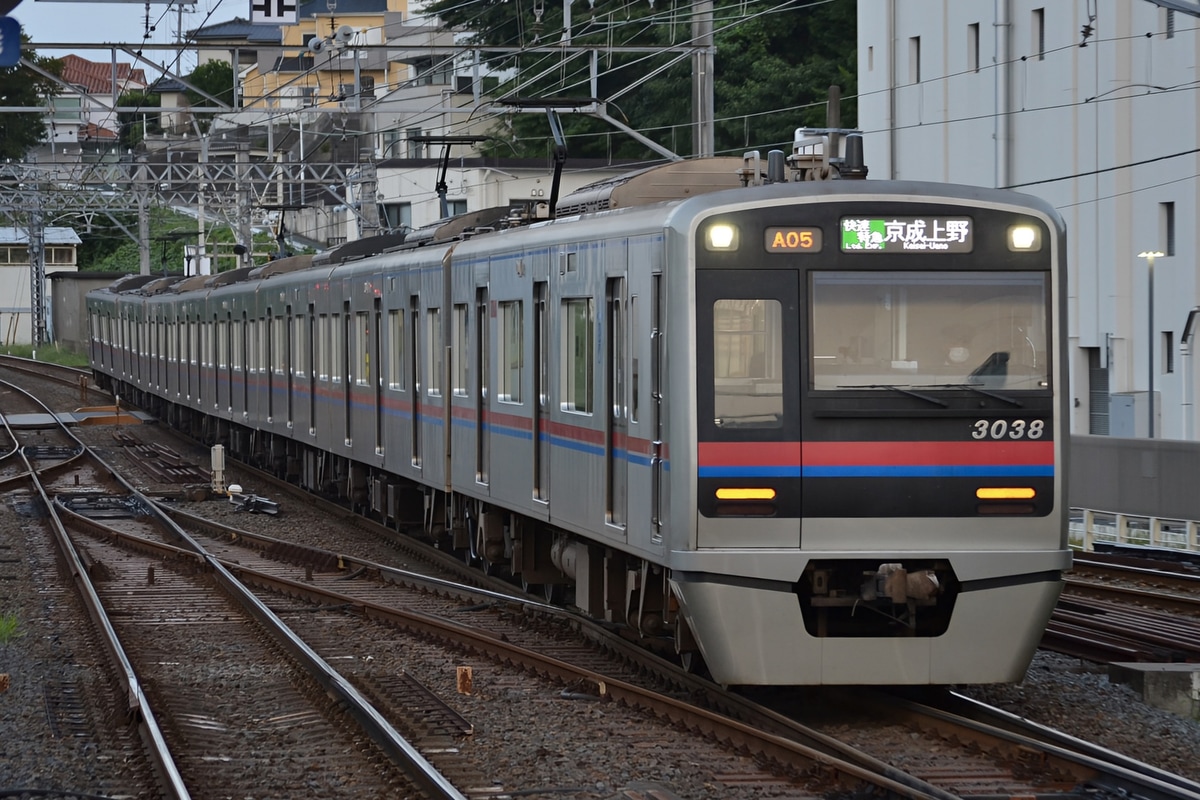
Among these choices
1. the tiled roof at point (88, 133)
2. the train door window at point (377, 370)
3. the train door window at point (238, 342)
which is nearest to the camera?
the train door window at point (377, 370)

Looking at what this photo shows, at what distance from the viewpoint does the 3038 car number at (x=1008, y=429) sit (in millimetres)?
8109

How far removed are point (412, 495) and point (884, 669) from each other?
9711 millimetres

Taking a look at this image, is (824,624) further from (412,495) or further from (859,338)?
(412,495)

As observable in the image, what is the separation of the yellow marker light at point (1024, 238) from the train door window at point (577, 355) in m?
2.43

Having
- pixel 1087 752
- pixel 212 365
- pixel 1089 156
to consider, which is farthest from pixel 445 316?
pixel 1089 156

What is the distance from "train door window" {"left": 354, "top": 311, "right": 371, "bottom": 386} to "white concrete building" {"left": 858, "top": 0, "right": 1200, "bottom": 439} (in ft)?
42.5

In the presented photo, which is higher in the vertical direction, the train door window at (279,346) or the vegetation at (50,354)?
the train door window at (279,346)

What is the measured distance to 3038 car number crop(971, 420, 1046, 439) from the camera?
8109mm

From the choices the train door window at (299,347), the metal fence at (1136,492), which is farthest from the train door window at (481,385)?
the train door window at (299,347)

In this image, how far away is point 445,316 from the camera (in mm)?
13766

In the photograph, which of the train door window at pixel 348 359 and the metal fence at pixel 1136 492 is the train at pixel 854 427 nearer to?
the metal fence at pixel 1136 492

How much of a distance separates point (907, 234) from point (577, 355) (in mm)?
2524

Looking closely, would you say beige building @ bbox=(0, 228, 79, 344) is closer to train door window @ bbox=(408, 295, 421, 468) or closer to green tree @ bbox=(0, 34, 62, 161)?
green tree @ bbox=(0, 34, 62, 161)

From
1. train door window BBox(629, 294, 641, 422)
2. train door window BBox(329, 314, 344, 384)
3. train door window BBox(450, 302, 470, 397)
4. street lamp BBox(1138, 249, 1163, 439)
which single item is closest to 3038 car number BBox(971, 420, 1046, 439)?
train door window BBox(629, 294, 641, 422)
